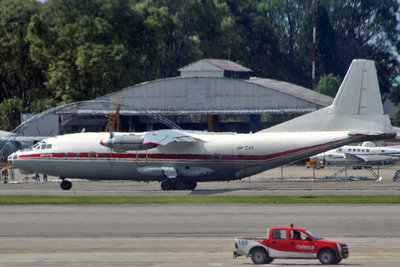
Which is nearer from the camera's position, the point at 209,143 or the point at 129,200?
the point at 129,200

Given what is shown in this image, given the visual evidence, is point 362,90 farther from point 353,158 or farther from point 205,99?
point 205,99

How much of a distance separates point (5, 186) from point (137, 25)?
50.7 meters

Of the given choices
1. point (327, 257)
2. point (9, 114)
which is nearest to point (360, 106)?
point (327, 257)

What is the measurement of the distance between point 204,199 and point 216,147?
574 cm

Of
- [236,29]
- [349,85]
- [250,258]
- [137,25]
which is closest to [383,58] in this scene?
[236,29]

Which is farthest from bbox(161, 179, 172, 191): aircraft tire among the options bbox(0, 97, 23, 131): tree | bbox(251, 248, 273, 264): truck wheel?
bbox(0, 97, 23, 131): tree

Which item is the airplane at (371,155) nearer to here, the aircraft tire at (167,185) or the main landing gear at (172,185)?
the main landing gear at (172,185)

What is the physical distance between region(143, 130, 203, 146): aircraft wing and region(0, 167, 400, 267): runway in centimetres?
363

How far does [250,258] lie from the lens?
89.8 ft

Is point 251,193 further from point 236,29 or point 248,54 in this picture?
point 236,29

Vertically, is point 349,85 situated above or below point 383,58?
below

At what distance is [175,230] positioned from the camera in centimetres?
3406

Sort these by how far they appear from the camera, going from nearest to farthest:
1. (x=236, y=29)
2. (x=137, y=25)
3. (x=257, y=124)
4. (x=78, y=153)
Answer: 1. (x=78, y=153)
2. (x=257, y=124)
3. (x=137, y=25)
4. (x=236, y=29)

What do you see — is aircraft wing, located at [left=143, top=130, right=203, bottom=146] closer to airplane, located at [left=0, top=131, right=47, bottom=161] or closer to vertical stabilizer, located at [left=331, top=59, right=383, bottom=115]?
vertical stabilizer, located at [left=331, top=59, right=383, bottom=115]
